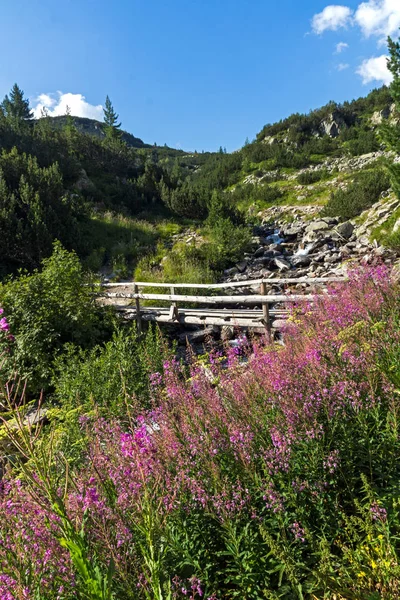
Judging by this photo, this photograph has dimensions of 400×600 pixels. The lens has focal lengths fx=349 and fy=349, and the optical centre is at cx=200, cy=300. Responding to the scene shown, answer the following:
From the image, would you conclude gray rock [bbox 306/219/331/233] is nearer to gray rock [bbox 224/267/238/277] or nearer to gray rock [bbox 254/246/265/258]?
gray rock [bbox 254/246/265/258]

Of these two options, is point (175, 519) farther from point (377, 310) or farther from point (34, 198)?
point (34, 198)

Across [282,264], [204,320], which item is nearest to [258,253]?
[282,264]

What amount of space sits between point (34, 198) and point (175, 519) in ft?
51.4

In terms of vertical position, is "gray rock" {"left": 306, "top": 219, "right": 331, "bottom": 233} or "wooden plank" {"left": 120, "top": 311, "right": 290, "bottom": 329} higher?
"gray rock" {"left": 306, "top": 219, "right": 331, "bottom": 233}

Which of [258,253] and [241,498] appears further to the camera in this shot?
[258,253]

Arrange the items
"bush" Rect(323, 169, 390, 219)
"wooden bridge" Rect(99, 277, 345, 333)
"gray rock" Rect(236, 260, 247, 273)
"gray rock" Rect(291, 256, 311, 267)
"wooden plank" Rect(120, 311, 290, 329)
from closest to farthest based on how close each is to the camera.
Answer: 1. "wooden bridge" Rect(99, 277, 345, 333)
2. "wooden plank" Rect(120, 311, 290, 329)
3. "gray rock" Rect(291, 256, 311, 267)
4. "gray rock" Rect(236, 260, 247, 273)
5. "bush" Rect(323, 169, 390, 219)

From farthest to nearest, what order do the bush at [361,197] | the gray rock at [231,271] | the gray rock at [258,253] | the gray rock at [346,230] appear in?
the bush at [361,197] → the gray rock at [258,253] → the gray rock at [346,230] → the gray rock at [231,271]

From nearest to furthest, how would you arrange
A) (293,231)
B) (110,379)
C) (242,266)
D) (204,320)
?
(110,379) < (204,320) < (242,266) < (293,231)

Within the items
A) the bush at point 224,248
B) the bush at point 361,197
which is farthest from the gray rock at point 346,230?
the bush at point 224,248

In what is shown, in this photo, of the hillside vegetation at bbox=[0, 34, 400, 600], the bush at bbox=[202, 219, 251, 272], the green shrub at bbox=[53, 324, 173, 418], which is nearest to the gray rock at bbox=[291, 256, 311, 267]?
the bush at bbox=[202, 219, 251, 272]

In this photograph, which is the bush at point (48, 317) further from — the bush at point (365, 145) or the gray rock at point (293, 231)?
the bush at point (365, 145)


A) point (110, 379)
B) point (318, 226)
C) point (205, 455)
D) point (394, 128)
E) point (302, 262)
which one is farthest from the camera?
point (318, 226)

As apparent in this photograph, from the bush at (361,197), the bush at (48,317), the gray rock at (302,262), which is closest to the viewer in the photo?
the bush at (48,317)

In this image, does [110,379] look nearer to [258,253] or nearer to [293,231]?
[258,253]
